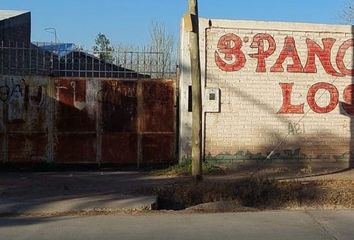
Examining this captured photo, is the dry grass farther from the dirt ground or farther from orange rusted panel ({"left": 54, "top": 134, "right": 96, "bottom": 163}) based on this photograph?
orange rusted panel ({"left": 54, "top": 134, "right": 96, "bottom": 163})

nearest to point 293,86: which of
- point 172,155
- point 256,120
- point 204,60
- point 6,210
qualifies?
point 256,120

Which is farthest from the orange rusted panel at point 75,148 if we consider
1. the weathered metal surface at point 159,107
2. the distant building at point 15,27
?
the distant building at point 15,27

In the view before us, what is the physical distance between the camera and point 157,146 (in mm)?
14734

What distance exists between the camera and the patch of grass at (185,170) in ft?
44.4

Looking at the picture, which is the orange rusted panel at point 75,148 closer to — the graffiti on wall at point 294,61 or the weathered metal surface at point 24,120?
the weathered metal surface at point 24,120

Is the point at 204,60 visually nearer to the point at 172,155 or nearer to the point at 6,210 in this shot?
the point at 172,155

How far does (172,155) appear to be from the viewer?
580 inches

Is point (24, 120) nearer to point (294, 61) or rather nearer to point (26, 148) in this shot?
point (26, 148)

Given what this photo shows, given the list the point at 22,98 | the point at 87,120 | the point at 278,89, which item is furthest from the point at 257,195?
the point at 22,98

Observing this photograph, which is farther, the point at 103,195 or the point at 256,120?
the point at 256,120

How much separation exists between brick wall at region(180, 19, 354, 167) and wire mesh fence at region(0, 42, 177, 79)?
1.11 metres

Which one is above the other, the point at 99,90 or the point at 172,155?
the point at 99,90

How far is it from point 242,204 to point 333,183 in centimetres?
249

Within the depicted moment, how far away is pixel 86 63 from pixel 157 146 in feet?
8.99
